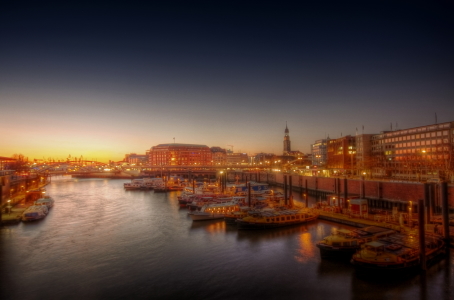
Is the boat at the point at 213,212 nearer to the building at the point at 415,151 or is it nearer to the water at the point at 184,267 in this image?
the water at the point at 184,267

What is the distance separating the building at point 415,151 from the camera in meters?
45.2

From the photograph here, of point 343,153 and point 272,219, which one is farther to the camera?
point 343,153

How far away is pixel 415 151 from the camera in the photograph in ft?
175

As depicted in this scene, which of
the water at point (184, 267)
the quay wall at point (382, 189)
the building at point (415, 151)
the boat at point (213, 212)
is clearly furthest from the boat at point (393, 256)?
the building at point (415, 151)

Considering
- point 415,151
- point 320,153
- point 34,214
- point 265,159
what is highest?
point 320,153

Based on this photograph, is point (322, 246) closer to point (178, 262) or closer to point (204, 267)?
point (204, 267)

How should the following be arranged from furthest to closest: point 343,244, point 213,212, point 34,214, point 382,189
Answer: point 382,189, point 213,212, point 34,214, point 343,244

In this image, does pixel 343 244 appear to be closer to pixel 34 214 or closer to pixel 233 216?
pixel 233 216

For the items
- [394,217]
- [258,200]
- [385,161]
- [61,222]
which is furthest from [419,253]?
[385,161]

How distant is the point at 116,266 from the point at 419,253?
1574cm

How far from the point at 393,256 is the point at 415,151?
4745 centimetres

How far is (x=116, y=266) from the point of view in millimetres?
16453

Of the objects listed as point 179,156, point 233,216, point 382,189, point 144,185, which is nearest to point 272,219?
point 233,216

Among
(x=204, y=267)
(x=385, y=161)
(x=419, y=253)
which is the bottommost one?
(x=204, y=267)
